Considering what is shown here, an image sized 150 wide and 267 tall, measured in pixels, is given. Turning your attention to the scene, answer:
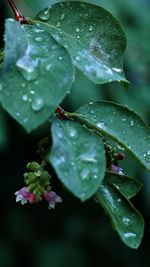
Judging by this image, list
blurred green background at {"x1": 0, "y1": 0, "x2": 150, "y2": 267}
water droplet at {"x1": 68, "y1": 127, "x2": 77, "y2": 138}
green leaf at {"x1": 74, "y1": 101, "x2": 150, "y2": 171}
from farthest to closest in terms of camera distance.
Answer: blurred green background at {"x1": 0, "y1": 0, "x2": 150, "y2": 267}
green leaf at {"x1": 74, "y1": 101, "x2": 150, "y2": 171}
water droplet at {"x1": 68, "y1": 127, "x2": 77, "y2": 138}

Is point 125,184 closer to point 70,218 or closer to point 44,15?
point 44,15

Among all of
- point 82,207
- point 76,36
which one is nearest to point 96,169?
point 76,36

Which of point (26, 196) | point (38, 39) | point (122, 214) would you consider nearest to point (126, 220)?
point (122, 214)

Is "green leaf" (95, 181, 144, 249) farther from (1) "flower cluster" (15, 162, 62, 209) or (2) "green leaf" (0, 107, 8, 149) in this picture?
(2) "green leaf" (0, 107, 8, 149)

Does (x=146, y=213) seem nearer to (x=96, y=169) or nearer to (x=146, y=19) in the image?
(x=146, y=19)

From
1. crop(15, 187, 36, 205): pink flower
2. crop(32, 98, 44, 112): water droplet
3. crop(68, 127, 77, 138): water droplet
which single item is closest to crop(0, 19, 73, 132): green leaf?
crop(32, 98, 44, 112): water droplet

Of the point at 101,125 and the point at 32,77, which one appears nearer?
the point at 32,77
